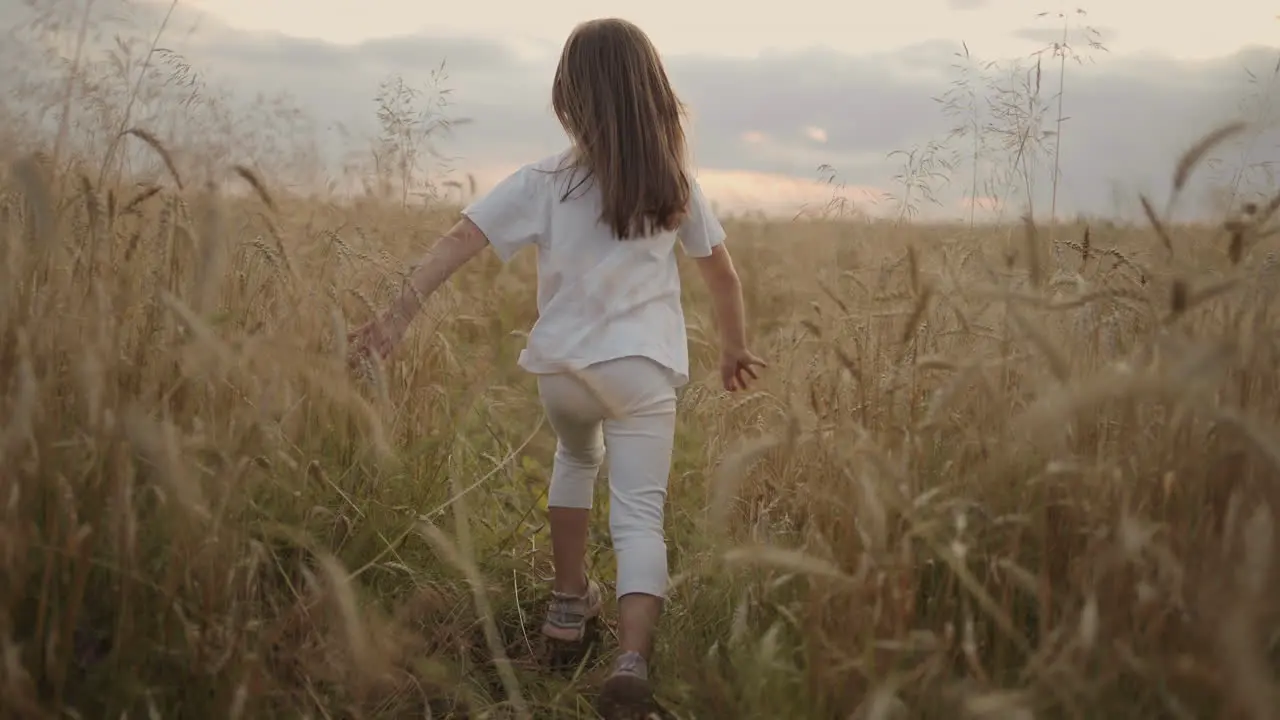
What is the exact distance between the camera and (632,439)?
9.04 ft

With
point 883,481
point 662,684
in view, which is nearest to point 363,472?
point 662,684

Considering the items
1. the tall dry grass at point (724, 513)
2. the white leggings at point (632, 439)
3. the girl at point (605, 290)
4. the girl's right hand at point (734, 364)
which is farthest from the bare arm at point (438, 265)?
the girl's right hand at point (734, 364)

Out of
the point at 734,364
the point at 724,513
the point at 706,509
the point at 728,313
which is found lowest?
the point at 706,509

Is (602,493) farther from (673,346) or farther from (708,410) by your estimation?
(673,346)

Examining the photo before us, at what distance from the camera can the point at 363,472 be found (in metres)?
3.03

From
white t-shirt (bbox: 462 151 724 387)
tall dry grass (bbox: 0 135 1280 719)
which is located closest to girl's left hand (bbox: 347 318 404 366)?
tall dry grass (bbox: 0 135 1280 719)

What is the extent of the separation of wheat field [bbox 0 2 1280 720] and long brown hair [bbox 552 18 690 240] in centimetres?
53

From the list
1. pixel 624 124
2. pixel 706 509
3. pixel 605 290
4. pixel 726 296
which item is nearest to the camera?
pixel 605 290

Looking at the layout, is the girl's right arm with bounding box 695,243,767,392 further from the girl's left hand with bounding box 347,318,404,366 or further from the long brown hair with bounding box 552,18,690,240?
the girl's left hand with bounding box 347,318,404,366

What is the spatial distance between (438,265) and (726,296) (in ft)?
2.60

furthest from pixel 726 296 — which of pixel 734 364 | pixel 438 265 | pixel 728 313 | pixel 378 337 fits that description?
pixel 378 337

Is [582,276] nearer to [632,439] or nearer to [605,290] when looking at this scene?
[605,290]

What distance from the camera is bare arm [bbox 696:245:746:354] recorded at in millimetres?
3119

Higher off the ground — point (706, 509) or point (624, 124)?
point (624, 124)
